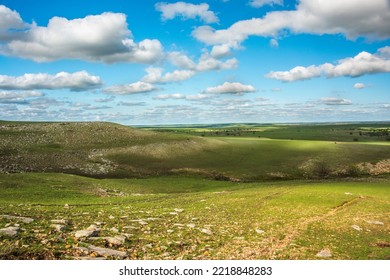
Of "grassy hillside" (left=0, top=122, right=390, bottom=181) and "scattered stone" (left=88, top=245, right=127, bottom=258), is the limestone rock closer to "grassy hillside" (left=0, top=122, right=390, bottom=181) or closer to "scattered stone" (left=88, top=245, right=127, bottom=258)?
"scattered stone" (left=88, top=245, right=127, bottom=258)

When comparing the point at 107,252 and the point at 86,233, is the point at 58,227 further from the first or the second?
the point at 107,252

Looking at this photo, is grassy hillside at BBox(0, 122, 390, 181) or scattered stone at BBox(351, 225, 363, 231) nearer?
scattered stone at BBox(351, 225, 363, 231)

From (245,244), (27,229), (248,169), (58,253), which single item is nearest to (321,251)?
(245,244)

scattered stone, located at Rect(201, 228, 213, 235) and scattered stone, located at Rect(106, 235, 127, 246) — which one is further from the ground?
scattered stone, located at Rect(106, 235, 127, 246)

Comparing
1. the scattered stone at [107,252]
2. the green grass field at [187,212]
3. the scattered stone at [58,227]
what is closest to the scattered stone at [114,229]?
the green grass field at [187,212]

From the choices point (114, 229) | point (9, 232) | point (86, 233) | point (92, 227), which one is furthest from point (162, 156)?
point (9, 232)

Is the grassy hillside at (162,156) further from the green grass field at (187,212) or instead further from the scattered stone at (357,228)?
the scattered stone at (357,228)

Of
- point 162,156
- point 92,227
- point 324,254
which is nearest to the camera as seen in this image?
point 324,254

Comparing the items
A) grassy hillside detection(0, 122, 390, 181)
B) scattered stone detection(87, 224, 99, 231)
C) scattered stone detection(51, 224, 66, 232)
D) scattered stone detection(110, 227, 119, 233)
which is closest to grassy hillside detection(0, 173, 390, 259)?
scattered stone detection(110, 227, 119, 233)

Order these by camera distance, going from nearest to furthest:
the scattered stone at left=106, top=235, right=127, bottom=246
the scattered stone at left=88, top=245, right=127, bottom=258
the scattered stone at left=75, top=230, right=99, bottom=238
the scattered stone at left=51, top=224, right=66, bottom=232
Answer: the scattered stone at left=88, top=245, right=127, bottom=258 < the scattered stone at left=106, top=235, right=127, bottom=246 < the scattered stone at left=75, top=230, right=99, bottom=238 < the scattered stone at left=51, top=224, right=66, bottom=232

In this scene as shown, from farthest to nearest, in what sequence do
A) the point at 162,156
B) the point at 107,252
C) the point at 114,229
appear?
the point at 162,156 < the point at 114,229 < the point at 107,252

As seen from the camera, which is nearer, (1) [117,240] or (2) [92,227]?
(1) [117,240]

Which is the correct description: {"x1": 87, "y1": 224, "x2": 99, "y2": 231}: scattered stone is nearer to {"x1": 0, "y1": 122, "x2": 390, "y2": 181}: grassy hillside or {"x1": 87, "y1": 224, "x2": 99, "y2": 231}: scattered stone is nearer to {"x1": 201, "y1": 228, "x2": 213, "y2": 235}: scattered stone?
{"x1": 201, "y1": 228, "x2": 213, "y2": 235}: scattered stone

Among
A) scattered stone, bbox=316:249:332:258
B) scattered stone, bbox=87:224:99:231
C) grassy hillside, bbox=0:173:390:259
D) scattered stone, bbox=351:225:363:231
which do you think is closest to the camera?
grassy hillside, bbox=0:173:390:259
